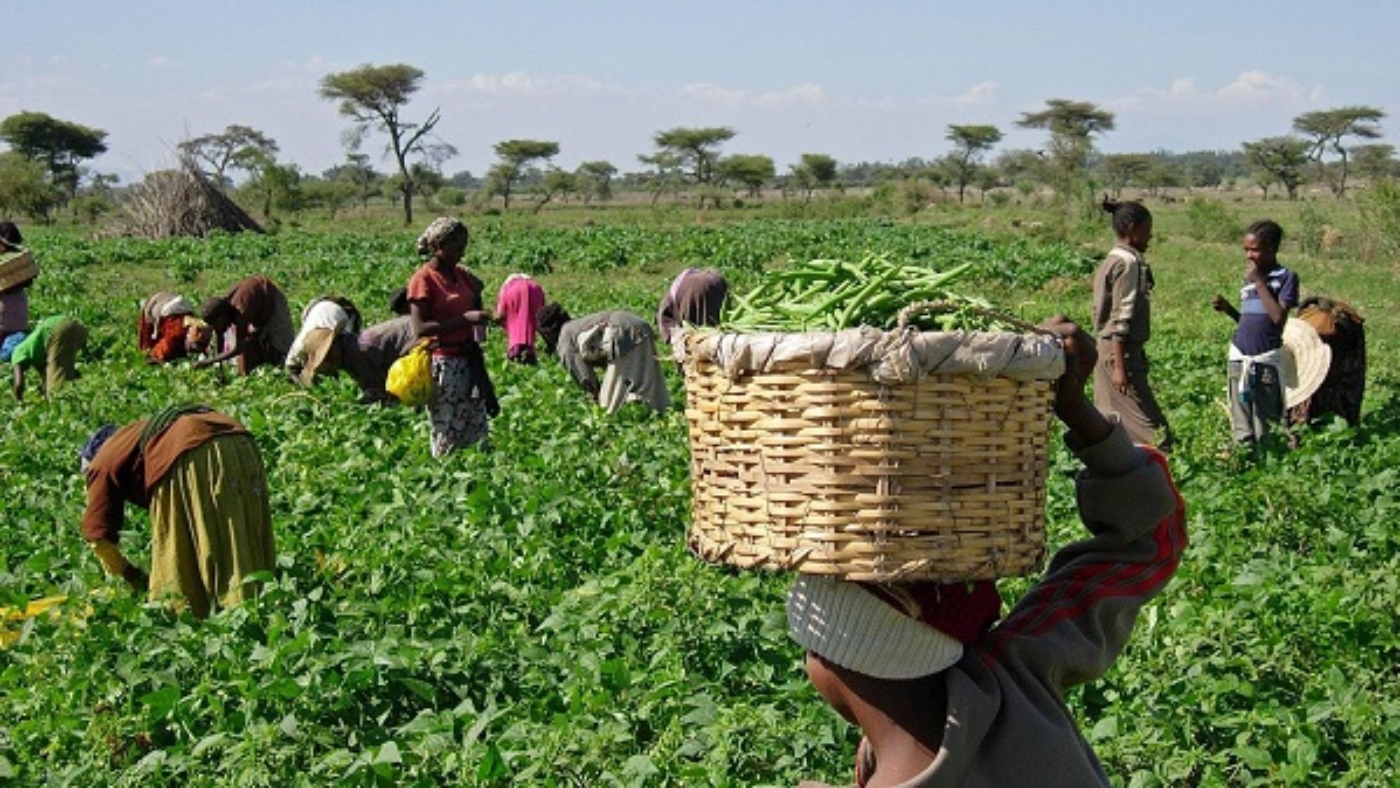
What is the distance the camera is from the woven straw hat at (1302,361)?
886 centimetres

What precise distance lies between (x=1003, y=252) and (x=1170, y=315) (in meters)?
8.18

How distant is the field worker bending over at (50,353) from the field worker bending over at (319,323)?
1901 mm

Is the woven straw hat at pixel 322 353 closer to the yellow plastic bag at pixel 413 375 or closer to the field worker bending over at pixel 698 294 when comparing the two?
the field worker bending over at pixel 698 294

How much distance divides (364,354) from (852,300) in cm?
837

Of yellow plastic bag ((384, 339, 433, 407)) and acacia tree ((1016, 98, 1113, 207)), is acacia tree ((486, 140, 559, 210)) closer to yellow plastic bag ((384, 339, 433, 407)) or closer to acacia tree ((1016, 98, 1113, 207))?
acacia tree ((1016, 98, 1113, 207))

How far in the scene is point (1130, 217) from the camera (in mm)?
7898

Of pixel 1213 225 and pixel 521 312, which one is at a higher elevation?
pixel 521 312

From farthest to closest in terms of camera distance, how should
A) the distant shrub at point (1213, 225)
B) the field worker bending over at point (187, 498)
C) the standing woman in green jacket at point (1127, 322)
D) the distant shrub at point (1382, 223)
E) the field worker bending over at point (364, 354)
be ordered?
the distant shrub at point (1213, 225), the distant shrub at point (1382, 223), the field worker bending over at point (364, 354), the standing woman in green jacket at point (1127, 322), the field worker bending over at point (187, 498)

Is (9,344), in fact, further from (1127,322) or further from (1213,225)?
(1213,225)

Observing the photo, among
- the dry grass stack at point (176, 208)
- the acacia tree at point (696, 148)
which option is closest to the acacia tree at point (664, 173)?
the acacia tree at point (696, 148)

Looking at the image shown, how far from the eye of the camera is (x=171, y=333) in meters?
13.0

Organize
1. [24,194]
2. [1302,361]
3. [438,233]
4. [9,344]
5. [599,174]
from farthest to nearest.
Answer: [599,174] → [24,194] → [9,344] → [1302,361] → [438,233]

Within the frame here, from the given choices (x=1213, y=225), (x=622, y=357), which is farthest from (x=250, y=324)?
(x=1213, y=225)

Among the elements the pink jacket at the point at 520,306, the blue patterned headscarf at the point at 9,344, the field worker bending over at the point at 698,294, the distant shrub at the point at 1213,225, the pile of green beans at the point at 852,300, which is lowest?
the distant shrub at the point at 1213,225
